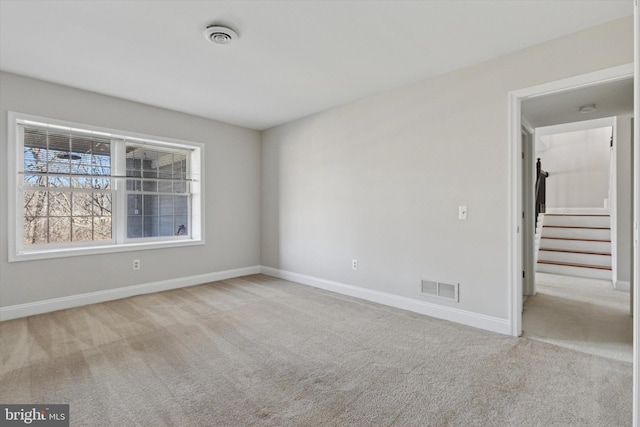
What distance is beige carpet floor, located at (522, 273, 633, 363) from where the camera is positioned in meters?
2.62

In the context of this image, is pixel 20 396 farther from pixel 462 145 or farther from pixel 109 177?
pixel 462 145

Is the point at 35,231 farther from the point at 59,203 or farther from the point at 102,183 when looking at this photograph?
the point at 102,183

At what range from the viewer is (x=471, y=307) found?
305 centimetres

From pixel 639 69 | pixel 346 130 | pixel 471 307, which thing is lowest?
pixel 471 307

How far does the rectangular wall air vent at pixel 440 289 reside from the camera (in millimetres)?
3158

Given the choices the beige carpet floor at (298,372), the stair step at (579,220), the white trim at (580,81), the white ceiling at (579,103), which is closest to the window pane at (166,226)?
the beige carpet floor at (298,372)

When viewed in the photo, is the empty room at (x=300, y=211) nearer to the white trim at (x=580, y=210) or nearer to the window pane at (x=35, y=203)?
the window pane at (x=35, y=203)

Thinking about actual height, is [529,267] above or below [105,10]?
below

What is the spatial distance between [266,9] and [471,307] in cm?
303

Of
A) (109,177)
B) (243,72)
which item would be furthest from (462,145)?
(109,177)

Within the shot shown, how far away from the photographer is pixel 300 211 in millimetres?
4801

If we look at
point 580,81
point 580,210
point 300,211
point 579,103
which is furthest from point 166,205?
point 580,210

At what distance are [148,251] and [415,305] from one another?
133 inches

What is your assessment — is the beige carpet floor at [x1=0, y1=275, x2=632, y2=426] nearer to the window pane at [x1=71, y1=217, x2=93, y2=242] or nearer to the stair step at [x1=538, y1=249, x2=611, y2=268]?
the window pane at [x1=71, y1=217, x2=93, y2=242]
